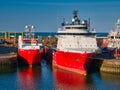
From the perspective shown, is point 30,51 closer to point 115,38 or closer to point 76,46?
point 76,46

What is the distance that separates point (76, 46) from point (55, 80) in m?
8.04

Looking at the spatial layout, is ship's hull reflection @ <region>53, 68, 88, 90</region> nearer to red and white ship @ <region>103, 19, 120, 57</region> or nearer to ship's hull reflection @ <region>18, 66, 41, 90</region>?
ship's hull reflection @ <region>18, 66, 41, 90</region>

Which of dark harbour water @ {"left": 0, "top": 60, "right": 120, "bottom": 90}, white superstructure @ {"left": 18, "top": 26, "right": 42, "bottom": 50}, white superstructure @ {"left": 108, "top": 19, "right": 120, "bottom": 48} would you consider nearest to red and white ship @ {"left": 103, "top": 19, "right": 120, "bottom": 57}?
white superstructure @ {"left": 108, "top": 19, "right": 120, "bottom": 48}

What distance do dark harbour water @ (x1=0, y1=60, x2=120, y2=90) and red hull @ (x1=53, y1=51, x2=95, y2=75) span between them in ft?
2.52

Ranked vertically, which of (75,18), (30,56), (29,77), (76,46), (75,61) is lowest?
(29,77)

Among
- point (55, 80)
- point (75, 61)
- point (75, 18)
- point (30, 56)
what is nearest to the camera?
point (55, 80)

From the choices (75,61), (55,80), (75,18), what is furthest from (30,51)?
(55,80)

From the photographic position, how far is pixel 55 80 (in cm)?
4503

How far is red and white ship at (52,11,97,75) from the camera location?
47.8 meters

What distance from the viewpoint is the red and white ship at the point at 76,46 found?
47.8 metres

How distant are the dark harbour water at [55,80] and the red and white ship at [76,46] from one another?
1.22 meters

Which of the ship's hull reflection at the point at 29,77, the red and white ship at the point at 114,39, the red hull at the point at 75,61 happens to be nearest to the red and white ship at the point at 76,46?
the red hull at the point at 75,61

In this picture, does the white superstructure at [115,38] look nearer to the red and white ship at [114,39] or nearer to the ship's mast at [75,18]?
the red and white ship at [114,39]

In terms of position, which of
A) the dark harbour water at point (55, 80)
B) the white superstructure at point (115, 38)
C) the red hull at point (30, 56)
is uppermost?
the white superstructure at point (115, 38)
